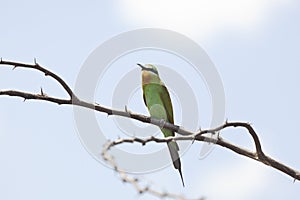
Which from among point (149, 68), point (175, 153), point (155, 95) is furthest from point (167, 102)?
point (175, 153)

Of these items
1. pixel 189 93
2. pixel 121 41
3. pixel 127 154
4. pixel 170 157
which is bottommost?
pixel 170 157

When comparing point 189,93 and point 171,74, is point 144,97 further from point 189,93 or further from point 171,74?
point 189,93

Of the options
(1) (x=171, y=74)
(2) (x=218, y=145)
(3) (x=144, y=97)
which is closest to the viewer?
(2) (x=218, y=145)

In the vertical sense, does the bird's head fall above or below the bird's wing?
above

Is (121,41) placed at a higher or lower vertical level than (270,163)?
higher

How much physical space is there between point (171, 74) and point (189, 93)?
53 cm

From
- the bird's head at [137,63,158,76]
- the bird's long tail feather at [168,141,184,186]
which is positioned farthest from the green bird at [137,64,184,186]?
the bird's long tail feather at [168,141,184,186]

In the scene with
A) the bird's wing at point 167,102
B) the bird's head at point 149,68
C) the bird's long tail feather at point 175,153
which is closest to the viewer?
the bird's long tail feather at point 175,153

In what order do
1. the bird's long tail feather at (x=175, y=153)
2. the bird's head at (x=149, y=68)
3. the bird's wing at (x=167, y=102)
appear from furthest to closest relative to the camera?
the bird's head at (x=149, y=68), the bird's wing at (x=167, y=102), the bird's long tail feather at (x=175, y=153)

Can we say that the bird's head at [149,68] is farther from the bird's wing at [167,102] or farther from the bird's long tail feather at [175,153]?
the bird's long tail feather at [175,153]

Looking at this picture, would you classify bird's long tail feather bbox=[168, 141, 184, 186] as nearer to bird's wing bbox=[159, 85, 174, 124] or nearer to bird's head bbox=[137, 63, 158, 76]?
bird's wing bbox=[159, 85, 174, 124]

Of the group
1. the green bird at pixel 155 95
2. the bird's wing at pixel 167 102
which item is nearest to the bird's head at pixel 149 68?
the green bird at pixel 155 95

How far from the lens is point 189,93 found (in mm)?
2881

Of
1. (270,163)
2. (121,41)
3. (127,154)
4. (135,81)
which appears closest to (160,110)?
(135,81)
